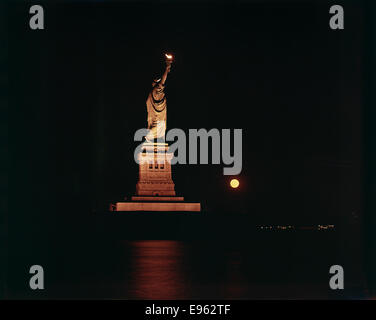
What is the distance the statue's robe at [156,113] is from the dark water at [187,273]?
10.2 metres

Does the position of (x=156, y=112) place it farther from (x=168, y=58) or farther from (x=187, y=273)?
(x=187, y=273)

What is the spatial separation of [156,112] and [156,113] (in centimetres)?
4

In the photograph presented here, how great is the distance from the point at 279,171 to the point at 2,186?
53.4ft

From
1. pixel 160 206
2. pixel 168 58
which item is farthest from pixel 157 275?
pixel 168 58

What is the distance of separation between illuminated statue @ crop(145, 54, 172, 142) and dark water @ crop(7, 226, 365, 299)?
10.2 m

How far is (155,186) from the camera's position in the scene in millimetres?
22422

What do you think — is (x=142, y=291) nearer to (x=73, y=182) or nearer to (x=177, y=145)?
(x=73, y=182)

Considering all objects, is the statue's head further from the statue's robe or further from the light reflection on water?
the light reflection on water

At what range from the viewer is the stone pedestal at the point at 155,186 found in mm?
21562

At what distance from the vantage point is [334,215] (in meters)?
22.8

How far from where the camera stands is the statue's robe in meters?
23.0

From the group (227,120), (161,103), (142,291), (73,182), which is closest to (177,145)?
(161,103)

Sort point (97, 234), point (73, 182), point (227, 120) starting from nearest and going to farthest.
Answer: point (97, 234) → point (73, 182) → point (227, 120)

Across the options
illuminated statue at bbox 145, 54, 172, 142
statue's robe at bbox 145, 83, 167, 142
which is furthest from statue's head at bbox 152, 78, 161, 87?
statue's robe at bbox 145, 83, 167, 142
